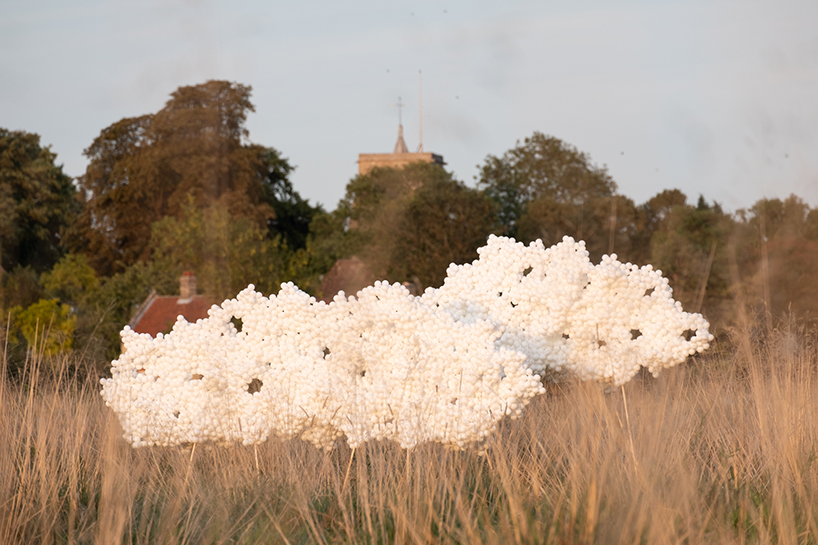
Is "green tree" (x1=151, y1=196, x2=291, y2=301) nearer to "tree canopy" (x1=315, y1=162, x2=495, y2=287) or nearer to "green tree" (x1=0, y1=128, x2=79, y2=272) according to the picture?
"tree canopy" (x1=315, y1=162, x2=495, y2=287)

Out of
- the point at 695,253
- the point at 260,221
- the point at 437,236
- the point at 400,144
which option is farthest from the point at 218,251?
the point at 400,144

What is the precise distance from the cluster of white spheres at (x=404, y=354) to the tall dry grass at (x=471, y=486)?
0.19 m

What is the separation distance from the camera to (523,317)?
514 centimetres

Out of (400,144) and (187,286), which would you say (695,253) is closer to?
(187,286)

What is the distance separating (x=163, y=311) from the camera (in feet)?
93.9

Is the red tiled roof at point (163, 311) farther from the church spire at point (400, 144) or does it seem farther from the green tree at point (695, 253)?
the church spire at point (400, 144)

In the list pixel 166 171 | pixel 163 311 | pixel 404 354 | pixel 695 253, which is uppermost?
pixel 166 171

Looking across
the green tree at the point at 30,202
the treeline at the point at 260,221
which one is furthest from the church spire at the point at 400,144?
the green tree at the point at 30,202

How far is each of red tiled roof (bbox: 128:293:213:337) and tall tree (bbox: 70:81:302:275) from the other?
7861 millimetres

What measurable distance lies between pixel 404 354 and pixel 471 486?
2.60 feet

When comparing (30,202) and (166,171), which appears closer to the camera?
(166,171)

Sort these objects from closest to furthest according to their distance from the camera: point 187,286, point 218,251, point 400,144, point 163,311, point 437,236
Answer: point 163,311 → point 187,286 → point 437,236 → point 218,251 → point 400,144

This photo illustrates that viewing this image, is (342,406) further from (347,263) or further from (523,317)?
(347,263)

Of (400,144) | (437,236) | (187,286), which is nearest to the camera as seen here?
(187,286)
